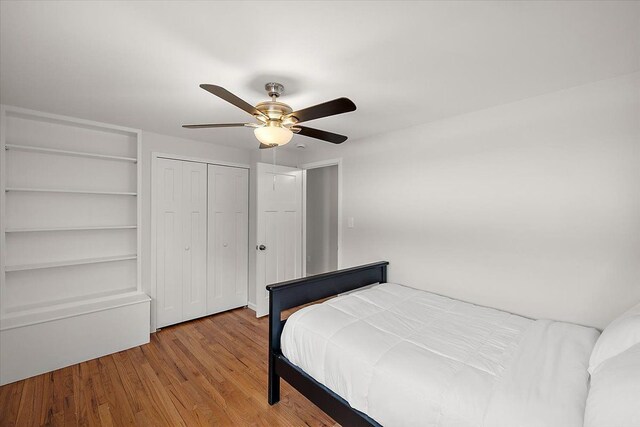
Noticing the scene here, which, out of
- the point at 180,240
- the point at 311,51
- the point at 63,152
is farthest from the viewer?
the point at 180,240

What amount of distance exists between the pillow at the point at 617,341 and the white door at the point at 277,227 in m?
2.98

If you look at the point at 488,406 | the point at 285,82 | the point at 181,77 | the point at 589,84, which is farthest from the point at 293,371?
the point at 589,84

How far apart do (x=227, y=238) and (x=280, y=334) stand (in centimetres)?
201

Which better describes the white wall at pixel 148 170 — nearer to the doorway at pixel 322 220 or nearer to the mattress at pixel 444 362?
the mattress at pixel 444 362

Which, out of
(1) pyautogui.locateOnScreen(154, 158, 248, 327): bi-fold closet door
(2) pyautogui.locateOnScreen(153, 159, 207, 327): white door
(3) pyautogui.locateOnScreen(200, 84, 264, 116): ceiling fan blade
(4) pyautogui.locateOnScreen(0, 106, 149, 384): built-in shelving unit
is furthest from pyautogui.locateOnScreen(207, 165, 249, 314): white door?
(3) pyautogui.locateOnScreen(200, 84, 264, 116): ceiling fan blade

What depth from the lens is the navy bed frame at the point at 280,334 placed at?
156 cm

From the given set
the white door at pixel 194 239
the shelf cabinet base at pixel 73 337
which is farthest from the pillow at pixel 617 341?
the white door at pixel 194 239

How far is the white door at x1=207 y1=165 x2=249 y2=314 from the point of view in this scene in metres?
3.57

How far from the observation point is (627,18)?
126 centimetres

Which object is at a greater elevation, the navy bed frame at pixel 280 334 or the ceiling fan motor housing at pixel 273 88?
the ceiling fan motor housing at pixel 273 88

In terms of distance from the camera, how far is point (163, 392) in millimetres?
2061

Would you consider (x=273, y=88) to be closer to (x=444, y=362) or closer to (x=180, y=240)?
(x=444, y=362)

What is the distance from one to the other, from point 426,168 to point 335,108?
1540 millimetres

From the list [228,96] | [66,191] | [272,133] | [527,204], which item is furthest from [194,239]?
[527,204]
